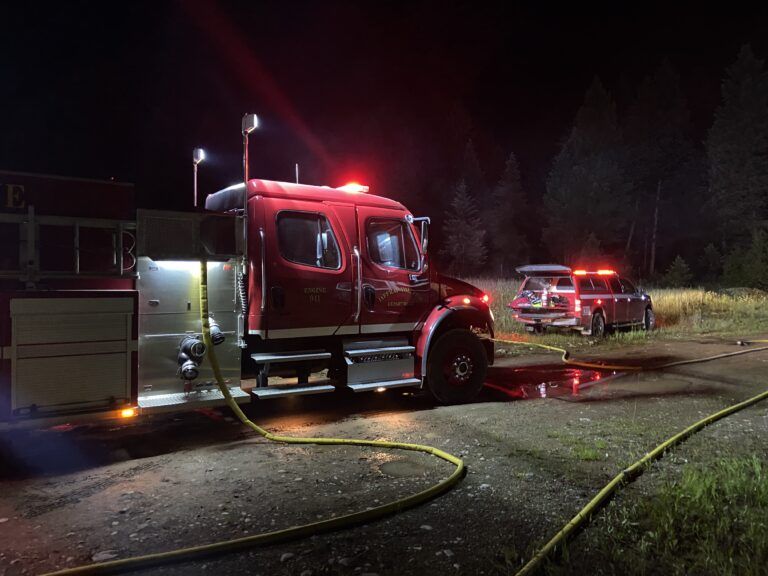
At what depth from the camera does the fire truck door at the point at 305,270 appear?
6.30 meters

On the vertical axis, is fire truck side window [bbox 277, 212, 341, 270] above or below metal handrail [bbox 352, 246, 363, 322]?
above

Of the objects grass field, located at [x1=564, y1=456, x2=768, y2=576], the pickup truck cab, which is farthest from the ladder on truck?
the pickup truck cab

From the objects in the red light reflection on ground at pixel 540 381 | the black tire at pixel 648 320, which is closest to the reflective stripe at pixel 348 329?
the red light reflection on ground at pixel 540 381

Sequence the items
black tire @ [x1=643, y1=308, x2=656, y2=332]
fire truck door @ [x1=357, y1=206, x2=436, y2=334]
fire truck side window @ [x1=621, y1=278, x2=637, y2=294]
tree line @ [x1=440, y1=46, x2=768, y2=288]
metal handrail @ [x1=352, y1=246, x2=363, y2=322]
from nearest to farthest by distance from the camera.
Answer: metal handrail @ [x1=352, y1=246, x2=363, y2=322]
fire truck door @ [x1=357, y1=206, x2=436, y2=334]
fire truck side window @ [x1=621, y1=278, x2=637, y2=294]
black tire @ [x1=643, y1=308, x2=656, y2=332]
tree line @ [x1=440, y1=46, x2=768, y2=288]

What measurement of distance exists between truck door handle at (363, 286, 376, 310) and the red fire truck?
0.05 feet

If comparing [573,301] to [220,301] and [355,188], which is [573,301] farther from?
[220,301]

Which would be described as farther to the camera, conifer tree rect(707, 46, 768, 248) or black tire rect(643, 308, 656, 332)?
conifer tree rect(707, 46, 768, 248)

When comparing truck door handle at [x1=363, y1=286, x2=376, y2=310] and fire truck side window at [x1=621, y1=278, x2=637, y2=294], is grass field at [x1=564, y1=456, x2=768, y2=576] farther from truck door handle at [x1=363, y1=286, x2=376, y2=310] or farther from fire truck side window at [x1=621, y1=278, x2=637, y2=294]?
fire truck side window at [x1=621, y1=278, x2=637, y2=294]

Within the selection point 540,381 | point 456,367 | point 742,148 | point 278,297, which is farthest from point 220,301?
point 742,148

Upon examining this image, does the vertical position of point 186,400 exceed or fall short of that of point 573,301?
it falls short

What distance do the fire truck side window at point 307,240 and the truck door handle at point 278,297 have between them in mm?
387

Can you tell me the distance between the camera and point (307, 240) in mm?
6660

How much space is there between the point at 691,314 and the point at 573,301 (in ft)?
26.8

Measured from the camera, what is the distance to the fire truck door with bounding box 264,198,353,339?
6305 millimetres
